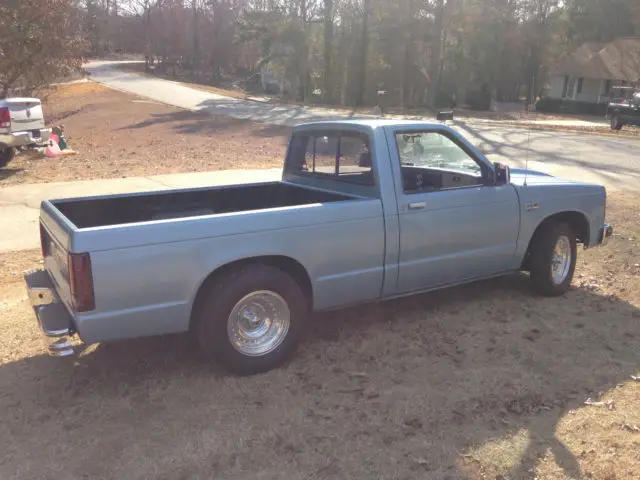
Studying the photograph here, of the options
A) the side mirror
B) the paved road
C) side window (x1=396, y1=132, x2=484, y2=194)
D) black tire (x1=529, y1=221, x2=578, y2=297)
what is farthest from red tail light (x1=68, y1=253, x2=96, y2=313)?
black tire (x1=529, y1=221, x2=578, y2=297)

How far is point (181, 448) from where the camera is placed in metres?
3.23

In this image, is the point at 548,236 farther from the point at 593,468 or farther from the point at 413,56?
the point at 413,56

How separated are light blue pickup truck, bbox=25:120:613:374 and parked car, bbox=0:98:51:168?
9.10m

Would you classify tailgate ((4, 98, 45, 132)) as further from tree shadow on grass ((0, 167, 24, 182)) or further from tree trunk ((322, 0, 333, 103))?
tree trunk ((322, 0, 333, 103))

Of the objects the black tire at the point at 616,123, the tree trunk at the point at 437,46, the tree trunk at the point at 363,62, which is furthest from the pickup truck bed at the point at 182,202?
the tree trunk at the point at 363,62

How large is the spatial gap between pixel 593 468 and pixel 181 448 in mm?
2157

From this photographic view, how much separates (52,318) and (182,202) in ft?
5.43

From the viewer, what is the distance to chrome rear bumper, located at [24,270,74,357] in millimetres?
3518

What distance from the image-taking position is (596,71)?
1935 inches

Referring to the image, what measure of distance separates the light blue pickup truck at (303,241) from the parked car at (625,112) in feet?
79.5

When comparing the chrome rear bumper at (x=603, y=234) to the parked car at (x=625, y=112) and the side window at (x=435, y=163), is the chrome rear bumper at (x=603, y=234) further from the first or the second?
the parked car at (x=625, y=112)

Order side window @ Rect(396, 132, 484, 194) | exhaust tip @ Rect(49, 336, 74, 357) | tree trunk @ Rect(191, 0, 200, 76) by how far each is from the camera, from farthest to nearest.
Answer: tree trunk @ Rect(191, 0, 200, 76) < side window @ Rect(396, 132, 484, 194) < exhaust tip @ Rect(49, 336, 74, 357)

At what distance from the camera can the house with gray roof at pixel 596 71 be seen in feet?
148

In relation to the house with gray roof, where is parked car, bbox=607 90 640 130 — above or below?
below
